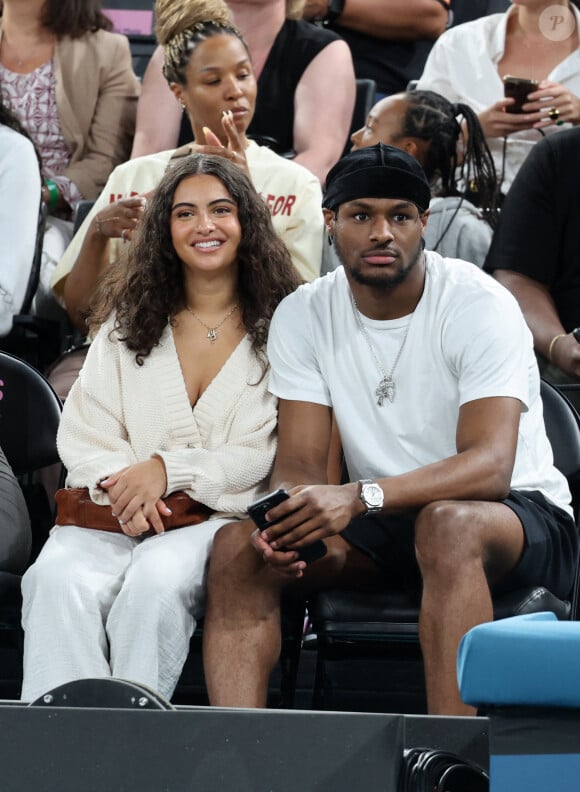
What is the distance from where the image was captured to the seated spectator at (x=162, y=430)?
8.66 feet

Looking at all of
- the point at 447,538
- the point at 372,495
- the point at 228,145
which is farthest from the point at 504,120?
the point at 447,538

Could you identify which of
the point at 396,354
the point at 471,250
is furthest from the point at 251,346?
the point at 471,250

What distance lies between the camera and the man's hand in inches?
98.6

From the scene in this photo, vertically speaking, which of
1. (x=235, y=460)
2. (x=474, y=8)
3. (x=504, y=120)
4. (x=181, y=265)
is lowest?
(x=235, y=460)

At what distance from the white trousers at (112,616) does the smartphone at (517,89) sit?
1925 mm

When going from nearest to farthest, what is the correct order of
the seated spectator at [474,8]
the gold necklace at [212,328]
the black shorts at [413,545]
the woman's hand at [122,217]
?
the black shorts at [413,545], the gold necklace at [212,328], the woman's hand at [122,217], the seated spectator at [474,8]

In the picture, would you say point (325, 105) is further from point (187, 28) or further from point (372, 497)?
point (372, 497)

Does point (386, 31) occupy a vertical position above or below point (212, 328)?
above

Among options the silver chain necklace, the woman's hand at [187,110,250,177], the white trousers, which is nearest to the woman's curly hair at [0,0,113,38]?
the woman's hand at [187,110,250,177]

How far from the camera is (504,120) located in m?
4.06

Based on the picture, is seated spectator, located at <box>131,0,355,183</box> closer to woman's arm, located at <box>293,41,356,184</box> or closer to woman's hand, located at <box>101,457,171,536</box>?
woman's arm, located at <box>293,41,356,184</box>

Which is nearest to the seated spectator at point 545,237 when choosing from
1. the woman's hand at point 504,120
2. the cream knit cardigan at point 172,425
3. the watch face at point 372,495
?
the woman's hand at point 504,120

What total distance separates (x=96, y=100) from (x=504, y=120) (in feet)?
4.73

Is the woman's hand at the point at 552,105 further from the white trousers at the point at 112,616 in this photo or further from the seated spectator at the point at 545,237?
the white trousers at the point at 112,616
